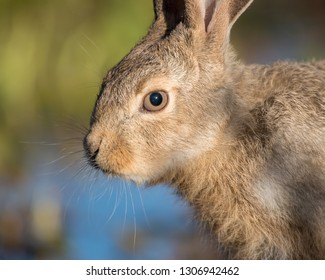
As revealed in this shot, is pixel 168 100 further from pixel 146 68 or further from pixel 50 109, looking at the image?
pixel 50 109

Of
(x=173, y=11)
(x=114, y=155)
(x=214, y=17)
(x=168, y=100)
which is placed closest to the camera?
(x=114, y=155)

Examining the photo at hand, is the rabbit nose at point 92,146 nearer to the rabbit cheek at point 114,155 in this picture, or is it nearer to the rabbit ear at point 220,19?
the rabbit cheek at point 114,155

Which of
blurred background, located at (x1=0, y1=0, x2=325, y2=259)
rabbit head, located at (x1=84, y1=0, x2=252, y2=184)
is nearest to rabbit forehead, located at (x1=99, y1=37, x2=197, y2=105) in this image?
rabbit head, located at (x1=84, y1=0, x2=252, y2=184)

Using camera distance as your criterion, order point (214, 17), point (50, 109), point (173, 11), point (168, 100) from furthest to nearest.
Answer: point (50, 109)
point (173, 11)
point (214, 17)
point (168, 100)

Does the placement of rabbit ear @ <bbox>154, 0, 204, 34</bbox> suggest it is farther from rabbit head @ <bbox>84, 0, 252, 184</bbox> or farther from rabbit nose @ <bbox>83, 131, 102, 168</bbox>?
rabbit nose @ <bbox>83, 131, 102, 168</bbox>

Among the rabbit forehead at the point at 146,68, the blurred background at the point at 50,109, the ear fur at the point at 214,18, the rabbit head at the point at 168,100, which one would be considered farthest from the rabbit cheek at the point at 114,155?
the blurred background at the point at 50,109

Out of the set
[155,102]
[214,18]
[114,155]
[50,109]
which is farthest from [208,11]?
[50,109]

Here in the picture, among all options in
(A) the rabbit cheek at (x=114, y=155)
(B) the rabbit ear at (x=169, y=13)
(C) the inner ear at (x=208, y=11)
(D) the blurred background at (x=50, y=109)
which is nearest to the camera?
(A) the rabbit cheek at (x=114, y=155)
